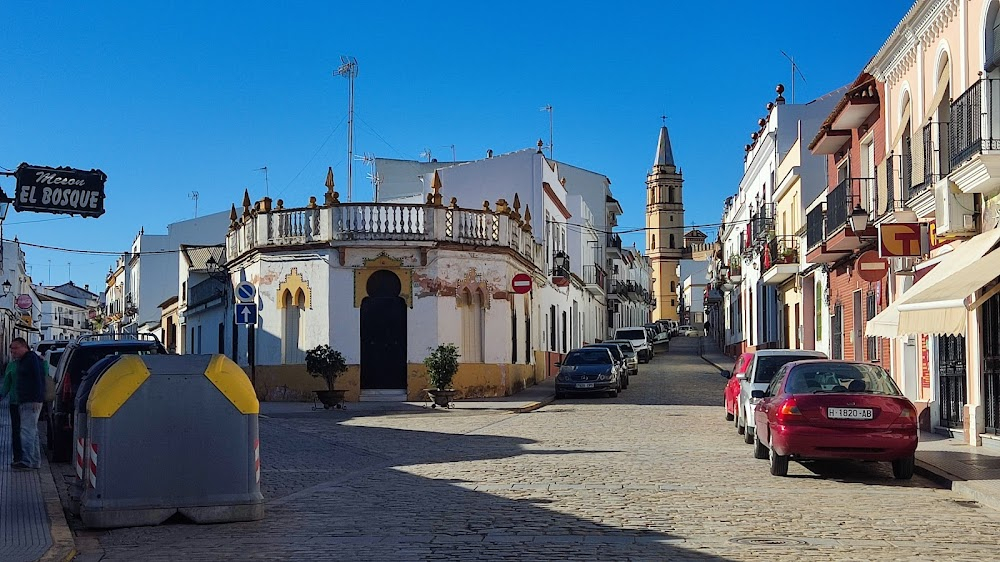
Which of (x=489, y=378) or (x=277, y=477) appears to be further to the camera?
(x=489, y=378)

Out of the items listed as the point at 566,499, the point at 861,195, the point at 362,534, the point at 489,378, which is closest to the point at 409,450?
the point at 566,499

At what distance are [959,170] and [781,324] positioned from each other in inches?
1061

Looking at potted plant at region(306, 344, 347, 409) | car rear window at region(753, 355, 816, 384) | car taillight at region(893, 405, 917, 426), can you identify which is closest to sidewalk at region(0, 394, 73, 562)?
car taillight at region(893, 405, 917, 426)

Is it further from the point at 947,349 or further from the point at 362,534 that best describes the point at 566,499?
the point at 947,349

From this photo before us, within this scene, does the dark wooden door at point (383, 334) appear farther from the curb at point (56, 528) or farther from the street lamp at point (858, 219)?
the curb at point (56, 528)

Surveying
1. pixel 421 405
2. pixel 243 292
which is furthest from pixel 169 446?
pixel 421 405

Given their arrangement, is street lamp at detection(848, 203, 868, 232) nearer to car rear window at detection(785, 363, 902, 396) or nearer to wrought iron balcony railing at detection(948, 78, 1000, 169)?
wrought iron balcony railing at detection(948, 78, 1000, 169)

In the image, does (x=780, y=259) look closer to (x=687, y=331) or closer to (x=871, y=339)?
(x=871, y=339)

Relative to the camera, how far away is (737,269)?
54.7 meters

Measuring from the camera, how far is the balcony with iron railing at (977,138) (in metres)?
14.9

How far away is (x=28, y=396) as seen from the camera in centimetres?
1462

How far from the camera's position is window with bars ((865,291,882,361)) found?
24.5 meters

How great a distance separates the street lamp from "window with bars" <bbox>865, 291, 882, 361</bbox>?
2441 mm

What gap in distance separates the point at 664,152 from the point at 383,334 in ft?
339
